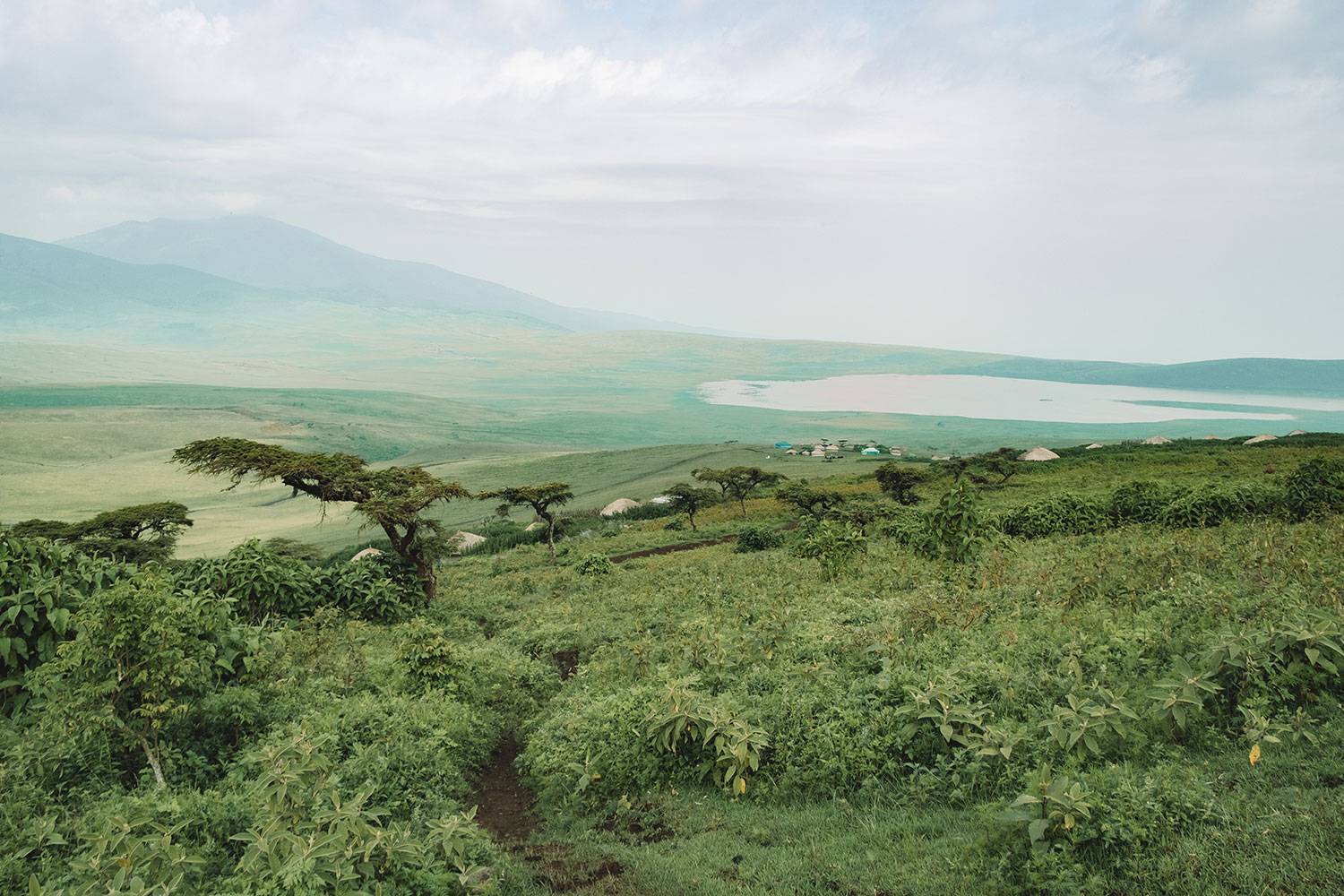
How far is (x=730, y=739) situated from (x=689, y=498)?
1363 inches

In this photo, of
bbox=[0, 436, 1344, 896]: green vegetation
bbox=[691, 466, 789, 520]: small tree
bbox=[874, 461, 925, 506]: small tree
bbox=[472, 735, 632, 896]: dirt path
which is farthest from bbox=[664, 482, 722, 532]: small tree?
bbox=[472, 735, 632, 896]: dirt path

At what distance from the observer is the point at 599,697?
27.3 feet

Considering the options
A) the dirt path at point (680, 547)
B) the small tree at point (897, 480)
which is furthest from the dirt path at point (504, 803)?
the small tree at point (897, 480)

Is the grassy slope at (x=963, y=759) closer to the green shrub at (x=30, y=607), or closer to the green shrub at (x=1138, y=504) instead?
the green shrub at (x=30, y=607)

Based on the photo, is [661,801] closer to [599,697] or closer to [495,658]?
[599,697]

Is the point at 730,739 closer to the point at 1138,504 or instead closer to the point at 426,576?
the point at 426,576

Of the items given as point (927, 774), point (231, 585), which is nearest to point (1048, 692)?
point (927, 774)

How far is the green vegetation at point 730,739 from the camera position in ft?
15.2

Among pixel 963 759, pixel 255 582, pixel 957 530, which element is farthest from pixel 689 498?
pixel 963 759

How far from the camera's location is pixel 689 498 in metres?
41.2

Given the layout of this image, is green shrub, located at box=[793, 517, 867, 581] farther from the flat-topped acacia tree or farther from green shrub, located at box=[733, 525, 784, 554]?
green shrub, located at box=[733, 525, 784, 554]

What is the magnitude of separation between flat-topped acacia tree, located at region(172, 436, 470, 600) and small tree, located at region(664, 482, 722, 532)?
81.5 ft

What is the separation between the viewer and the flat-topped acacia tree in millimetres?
15812

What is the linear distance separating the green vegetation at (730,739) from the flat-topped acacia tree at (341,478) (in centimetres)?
391
